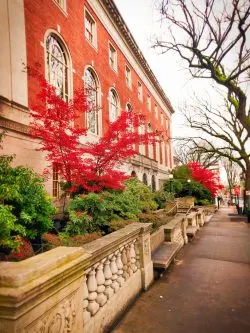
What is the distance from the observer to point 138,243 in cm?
523

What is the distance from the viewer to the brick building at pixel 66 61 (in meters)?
10.1

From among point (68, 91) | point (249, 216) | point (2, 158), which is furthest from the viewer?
point (249, 216)

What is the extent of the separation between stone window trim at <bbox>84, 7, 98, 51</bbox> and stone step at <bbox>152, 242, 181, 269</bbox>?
14.1m

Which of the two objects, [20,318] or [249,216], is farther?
[249,216]

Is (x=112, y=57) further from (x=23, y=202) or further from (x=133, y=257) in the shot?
(x=133, y=257)

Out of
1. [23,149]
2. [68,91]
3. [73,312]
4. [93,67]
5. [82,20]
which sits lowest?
[73,312]

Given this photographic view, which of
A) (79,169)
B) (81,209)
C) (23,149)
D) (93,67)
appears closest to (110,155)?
(79,169)

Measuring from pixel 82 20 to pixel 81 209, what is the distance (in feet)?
43.9

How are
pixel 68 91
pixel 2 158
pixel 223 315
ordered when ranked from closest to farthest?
pixel 223 315
pixel 2 158
pixel 68 91

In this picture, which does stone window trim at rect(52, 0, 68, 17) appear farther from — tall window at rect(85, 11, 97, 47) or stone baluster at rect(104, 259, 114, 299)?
stone baluster at rect(104, 259, 114, 299)

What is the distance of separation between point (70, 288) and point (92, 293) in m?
0.81

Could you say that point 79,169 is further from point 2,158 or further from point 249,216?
point 249,216

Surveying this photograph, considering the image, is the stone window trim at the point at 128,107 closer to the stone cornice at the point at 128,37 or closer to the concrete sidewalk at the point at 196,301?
the stone cornice at the point at 128,37

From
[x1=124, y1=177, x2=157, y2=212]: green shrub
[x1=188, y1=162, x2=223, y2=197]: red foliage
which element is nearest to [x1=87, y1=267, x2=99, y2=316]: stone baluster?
[x1=124, y1=177, x2=157, y2=212]: green shrub
